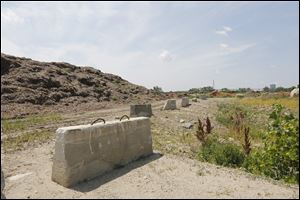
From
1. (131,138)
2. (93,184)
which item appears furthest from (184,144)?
(93,184)

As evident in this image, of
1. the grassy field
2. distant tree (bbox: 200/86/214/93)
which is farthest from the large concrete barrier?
distant tree (bbox: 200/86/214/93)

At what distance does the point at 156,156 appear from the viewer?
30.9ft

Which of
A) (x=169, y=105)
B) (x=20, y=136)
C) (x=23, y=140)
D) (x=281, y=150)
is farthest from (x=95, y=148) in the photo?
(x=169, y=105)

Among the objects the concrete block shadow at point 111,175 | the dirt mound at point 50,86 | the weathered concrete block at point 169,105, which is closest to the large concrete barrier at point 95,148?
the concrete block shadow at point 111,175

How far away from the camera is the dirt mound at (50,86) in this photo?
25.4 metres

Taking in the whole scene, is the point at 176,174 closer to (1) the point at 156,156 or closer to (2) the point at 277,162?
(1) the point at 156,156

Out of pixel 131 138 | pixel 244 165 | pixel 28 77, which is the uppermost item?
pixel 28 77

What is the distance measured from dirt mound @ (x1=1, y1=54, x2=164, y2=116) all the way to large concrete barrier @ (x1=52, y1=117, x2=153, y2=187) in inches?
591

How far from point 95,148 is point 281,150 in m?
3.74

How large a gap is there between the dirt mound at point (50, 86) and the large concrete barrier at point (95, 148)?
49.3ft

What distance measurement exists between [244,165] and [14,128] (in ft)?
26.7

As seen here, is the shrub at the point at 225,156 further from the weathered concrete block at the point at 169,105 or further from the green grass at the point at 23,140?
the weathered concrete block at the point at 169,105

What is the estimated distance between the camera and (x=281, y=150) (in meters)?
7.89

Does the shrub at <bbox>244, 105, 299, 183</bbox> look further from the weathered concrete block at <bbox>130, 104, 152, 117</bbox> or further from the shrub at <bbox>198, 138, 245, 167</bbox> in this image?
the weathered concrete block at <bbox>130, 104, 152, 117</bbox>
